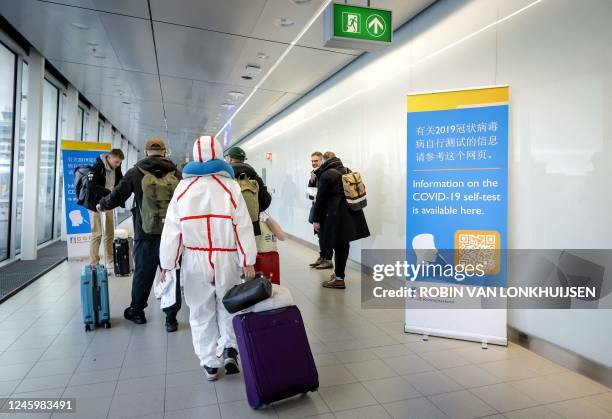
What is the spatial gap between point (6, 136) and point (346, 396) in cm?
618

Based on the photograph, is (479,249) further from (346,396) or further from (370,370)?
(346,396)

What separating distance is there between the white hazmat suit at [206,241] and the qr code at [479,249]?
172 cm

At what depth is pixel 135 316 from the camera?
363 centimetres

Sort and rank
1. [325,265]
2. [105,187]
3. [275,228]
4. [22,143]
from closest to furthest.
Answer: [275,228], [105,187], [22,143], [325,265]

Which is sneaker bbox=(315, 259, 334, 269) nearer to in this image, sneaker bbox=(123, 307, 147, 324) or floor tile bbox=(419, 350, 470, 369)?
sneaker bbox=(123, 307, 147, 324)

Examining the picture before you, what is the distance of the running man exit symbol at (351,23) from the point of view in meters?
3.31

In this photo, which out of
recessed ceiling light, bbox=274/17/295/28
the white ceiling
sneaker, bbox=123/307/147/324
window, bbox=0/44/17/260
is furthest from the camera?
window, bbox=0/44/17/260

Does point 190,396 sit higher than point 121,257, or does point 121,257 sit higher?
point 121,257

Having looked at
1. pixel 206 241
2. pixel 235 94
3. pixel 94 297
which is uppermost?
pixel 235 94

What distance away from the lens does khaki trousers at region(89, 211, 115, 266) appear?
17.8 ft

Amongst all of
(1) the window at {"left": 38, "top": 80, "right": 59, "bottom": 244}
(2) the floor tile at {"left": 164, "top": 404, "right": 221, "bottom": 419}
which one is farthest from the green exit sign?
(1) the window at {"left": 38, "top": 80, "right": 59, "bottom": 244}

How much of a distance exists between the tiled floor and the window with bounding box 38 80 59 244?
15.1ft

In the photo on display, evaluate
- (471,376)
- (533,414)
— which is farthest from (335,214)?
(533,414)

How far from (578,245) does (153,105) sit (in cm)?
903
